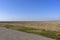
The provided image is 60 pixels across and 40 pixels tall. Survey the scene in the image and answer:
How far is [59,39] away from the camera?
548 inches
